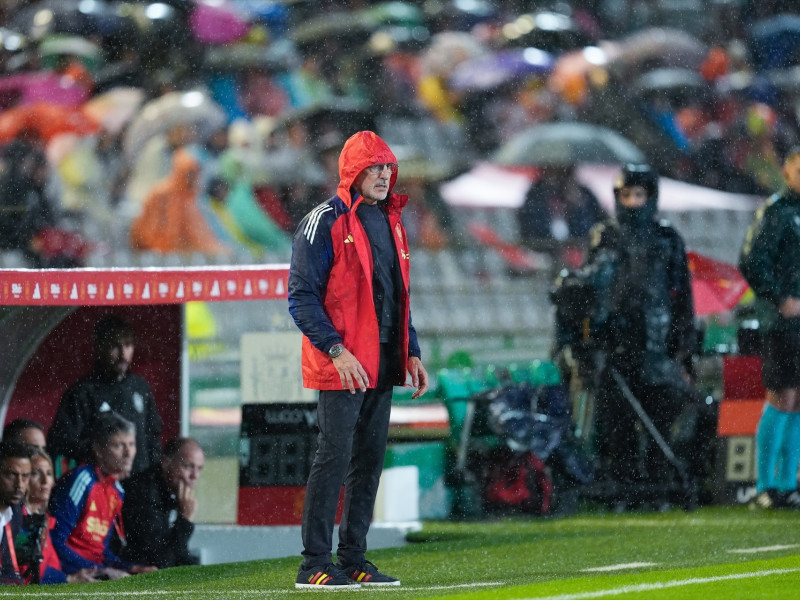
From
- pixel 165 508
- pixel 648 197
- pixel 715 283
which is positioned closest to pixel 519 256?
pixel 715 283

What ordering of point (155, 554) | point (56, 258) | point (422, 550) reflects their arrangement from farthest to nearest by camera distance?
point (56, 258)
point (422, 550)
point (155, 554)

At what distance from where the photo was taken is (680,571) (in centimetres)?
502

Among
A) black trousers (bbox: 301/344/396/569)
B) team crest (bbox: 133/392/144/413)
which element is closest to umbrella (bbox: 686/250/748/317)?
team crest (bbox: 133/392/144/413)

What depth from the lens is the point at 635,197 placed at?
8156 millimetres

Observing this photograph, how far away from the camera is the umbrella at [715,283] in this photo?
29.5ft

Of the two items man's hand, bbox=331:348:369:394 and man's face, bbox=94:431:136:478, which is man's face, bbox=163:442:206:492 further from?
man's hand, bbox=331:348:369:394

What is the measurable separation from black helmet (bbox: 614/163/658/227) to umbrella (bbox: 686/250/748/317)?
0.88 metres

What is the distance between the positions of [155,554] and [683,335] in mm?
3535

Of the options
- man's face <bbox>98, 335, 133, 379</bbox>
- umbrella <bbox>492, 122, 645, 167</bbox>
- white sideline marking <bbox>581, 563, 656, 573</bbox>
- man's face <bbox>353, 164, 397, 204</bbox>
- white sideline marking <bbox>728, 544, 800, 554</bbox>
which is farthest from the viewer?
umbrella <bbox>492, 122, 645, 167</bbox>

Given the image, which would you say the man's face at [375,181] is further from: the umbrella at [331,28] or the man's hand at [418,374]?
the umbrella at [331,28]

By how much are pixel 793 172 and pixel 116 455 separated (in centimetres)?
408

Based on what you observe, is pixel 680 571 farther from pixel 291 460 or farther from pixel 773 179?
pixel 773 179

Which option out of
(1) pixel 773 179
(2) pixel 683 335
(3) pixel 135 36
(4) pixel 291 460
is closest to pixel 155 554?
(4) pixel 291 460

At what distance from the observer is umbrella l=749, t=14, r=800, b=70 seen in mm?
13992
